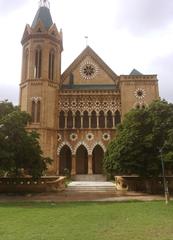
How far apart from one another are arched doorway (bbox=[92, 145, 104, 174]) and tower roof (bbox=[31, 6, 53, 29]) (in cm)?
1920

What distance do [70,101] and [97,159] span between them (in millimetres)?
Result: 8816

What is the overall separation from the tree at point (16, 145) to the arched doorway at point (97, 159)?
733 inches

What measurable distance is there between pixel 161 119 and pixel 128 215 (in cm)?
1345

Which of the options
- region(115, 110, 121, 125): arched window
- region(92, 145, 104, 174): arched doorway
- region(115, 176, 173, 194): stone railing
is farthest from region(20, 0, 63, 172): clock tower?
region(115, 176, 173, 194): stone railing

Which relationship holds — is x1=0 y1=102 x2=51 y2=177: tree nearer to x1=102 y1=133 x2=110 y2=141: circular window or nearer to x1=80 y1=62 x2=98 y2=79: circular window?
x1=102 y1=133 x2=110 y2=141: circular window

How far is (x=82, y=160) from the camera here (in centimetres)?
4303

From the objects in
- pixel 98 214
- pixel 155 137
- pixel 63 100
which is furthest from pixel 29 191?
pixel 63 100

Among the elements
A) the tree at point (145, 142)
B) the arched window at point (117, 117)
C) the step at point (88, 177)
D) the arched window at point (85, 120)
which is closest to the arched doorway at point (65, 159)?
the step at point (88, 177)

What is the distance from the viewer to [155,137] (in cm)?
2462

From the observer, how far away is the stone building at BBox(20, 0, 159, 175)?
4116 centimetres

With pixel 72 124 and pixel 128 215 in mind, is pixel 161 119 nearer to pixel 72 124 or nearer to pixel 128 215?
pixel 128 215

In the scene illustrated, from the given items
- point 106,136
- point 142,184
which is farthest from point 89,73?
point 142,184

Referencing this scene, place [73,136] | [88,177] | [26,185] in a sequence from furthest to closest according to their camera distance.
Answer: [73,136] < [88,177] < [26,185]

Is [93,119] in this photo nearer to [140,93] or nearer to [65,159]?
[65,159]
